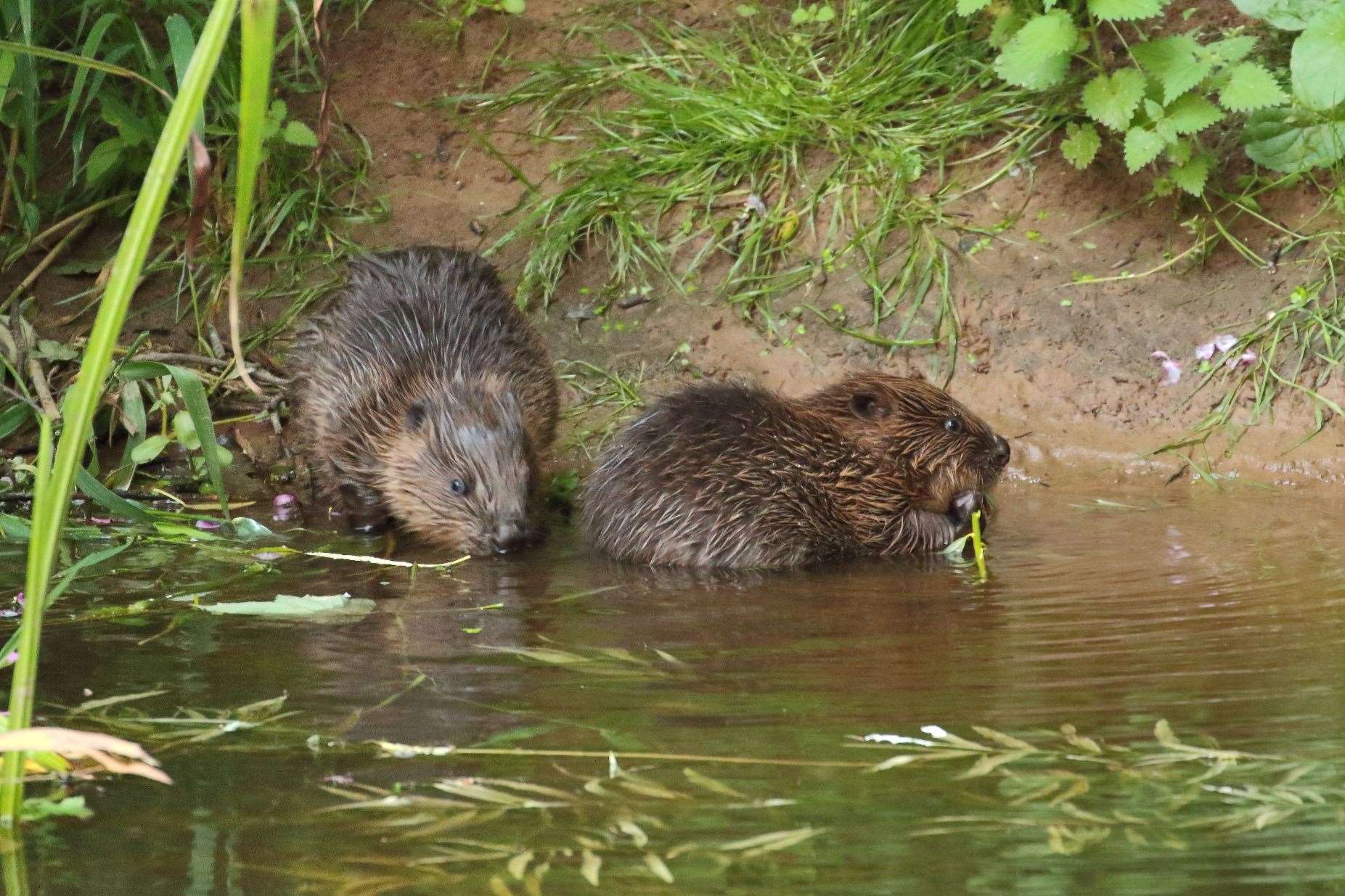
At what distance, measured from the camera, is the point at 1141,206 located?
19.7 feet

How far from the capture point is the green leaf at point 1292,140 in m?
5.61

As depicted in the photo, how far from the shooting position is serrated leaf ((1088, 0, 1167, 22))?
536cm

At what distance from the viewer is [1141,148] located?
556cm

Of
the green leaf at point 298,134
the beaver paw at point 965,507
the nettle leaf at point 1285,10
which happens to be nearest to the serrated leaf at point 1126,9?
the nettle leaf at point 1285,10

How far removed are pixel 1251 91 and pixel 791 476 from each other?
1977 millimetres

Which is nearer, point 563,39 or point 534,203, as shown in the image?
point 534,203

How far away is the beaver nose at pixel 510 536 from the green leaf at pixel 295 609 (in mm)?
968

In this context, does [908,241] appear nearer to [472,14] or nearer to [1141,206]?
[1141,206]

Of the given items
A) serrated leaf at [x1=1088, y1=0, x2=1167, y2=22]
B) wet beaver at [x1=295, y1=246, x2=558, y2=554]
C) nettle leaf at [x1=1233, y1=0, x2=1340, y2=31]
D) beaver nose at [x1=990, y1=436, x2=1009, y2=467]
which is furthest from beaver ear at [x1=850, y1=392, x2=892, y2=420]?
nettle leaf at [x1=1233, y1=0, x2=1340, y2=31]

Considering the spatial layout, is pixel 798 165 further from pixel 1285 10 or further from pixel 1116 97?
pixel 1285 10

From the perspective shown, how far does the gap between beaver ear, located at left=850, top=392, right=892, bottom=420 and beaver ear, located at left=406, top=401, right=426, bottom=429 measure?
1.39 meters

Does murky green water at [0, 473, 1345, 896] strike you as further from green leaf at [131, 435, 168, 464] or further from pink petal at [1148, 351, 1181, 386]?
pink petal at [1148, 351, 1181, 386]

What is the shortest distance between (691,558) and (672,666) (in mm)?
1304

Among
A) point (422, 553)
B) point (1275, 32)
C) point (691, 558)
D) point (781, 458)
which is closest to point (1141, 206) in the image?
point (1275, 32)
